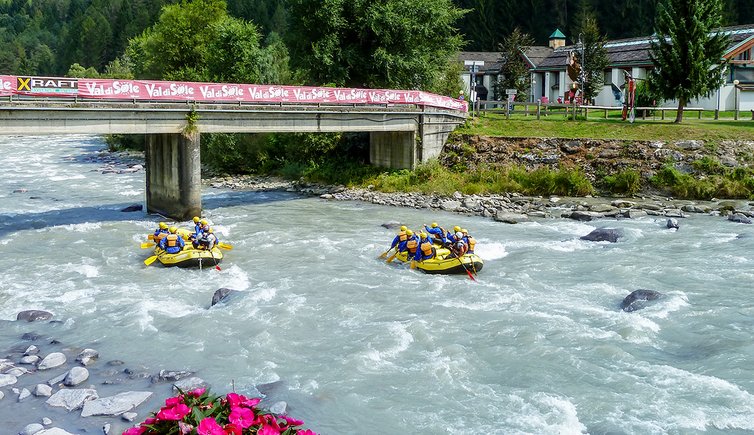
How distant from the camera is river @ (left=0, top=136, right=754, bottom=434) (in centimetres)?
1347

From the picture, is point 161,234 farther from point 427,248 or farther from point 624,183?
point 624,183

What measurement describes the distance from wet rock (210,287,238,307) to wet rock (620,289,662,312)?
1038cm

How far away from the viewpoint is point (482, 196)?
36688mm

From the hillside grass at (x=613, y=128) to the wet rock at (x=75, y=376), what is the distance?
31.8 m

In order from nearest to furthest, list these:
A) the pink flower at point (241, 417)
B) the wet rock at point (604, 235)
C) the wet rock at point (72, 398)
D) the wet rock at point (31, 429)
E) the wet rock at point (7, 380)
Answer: the pink flower at point (241, 417) < the wet rock at point (31, 429) < the wet rock at point (72, 398) < the wet rock at point (7, 380) < the wet rock at point (604, 235)

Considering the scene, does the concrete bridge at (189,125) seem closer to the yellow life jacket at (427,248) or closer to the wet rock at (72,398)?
the yellow life jacket at (427,248)

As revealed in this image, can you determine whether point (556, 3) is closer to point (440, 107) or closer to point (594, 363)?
point (440, 107)

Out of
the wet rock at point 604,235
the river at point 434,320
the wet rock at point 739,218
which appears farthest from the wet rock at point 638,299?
the wet rock at point 739,218

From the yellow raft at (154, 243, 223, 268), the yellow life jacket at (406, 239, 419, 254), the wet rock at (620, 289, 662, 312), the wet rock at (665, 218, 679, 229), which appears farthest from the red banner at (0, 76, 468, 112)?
the wet rock at (620, 289, 662, 312)

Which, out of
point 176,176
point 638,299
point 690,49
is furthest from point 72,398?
point 690,49

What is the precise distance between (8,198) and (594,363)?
3101 cm

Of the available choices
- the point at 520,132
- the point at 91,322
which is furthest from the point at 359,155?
the point at 91,322

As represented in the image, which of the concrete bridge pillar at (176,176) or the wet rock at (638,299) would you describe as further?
the concrete bridge pillar at (176,176)

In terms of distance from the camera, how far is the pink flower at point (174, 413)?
271 inches
